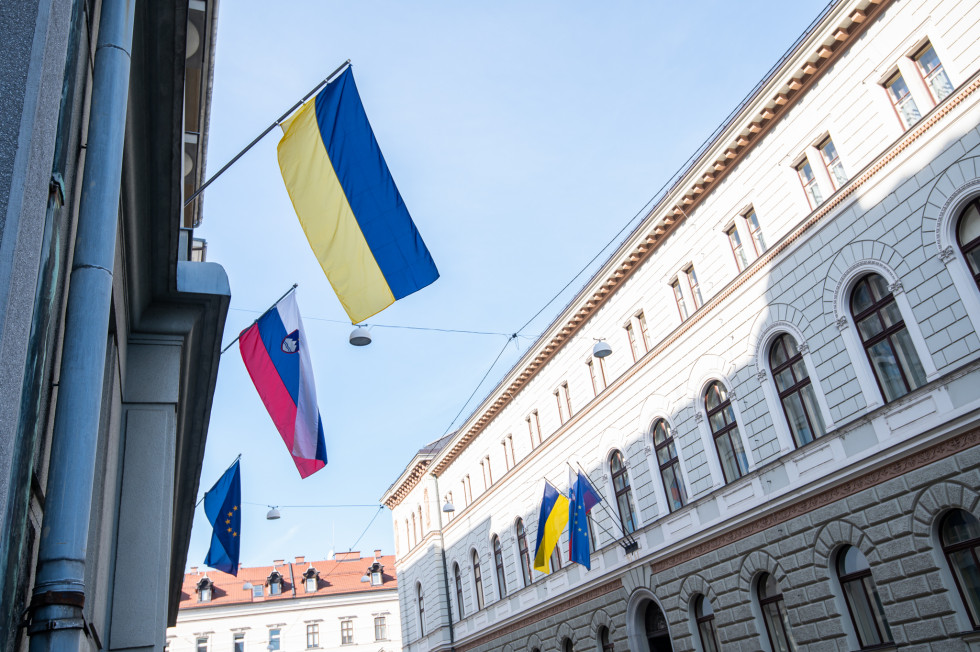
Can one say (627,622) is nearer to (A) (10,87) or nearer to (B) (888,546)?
(B) (888,546)

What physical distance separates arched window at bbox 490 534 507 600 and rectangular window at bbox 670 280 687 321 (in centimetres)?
1533

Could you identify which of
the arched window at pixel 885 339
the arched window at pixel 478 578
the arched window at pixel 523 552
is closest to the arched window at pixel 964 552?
the arched window at pixel 885 339

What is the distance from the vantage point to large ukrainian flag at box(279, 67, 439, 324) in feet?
27.1

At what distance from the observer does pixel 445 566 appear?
40.8 metres

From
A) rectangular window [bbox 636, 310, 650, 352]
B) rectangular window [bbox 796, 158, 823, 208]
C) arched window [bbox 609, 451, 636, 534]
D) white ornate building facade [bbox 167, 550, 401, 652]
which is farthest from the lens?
white ornate building facade [bbox 167, 550, 401, 652]

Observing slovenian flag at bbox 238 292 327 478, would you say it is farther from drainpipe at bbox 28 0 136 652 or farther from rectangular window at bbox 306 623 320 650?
rectangular window at bbox 306 623 320 650

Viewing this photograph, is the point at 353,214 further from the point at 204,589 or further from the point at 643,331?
the point at 204,589

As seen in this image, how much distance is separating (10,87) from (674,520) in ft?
72.1

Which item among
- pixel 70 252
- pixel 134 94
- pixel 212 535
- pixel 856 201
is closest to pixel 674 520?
pixel 856 201

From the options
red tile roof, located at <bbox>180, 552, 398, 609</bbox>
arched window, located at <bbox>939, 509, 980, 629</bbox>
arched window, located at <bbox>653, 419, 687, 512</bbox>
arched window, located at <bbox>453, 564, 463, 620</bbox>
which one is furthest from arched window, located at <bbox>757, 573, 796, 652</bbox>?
red tile roof, located at <bbox>180, 552, 398, 609</bbox>

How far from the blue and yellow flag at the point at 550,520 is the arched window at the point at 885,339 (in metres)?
9.44

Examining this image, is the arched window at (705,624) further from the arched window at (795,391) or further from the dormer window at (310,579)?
the dormer window at (310,579)

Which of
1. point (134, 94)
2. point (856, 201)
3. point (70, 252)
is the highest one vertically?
point (856, 201)

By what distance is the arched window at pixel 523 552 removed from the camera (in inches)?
1243
